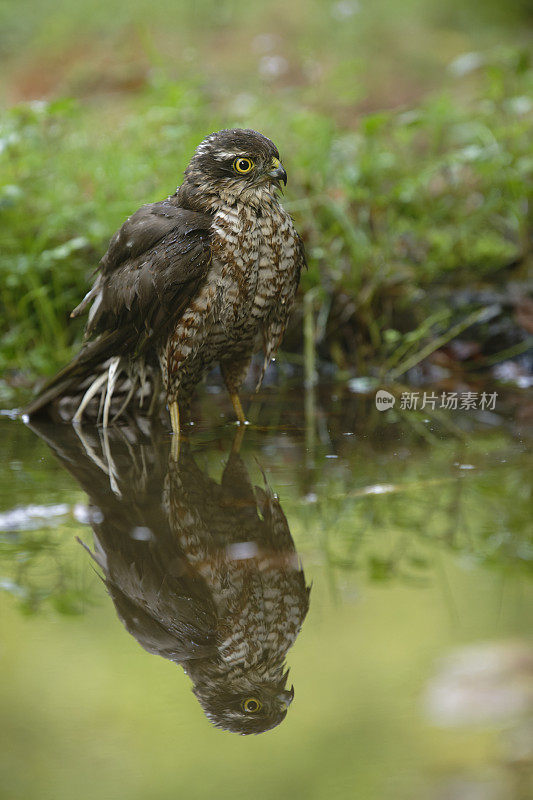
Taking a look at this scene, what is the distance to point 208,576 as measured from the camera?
1.71m

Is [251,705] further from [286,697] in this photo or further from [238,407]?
[238,407]

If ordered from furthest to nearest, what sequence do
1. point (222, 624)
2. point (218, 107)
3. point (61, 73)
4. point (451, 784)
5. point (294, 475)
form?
point (61, 73)
point (218, 107)
point (294, 475)
point (222, 624)
point (451, 784)

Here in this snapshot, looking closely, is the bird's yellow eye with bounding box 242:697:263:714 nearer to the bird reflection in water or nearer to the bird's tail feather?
the bird reflection in water

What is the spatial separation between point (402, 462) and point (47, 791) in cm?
169

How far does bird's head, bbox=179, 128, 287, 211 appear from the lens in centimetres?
280

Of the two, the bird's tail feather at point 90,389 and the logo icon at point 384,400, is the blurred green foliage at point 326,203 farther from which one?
the bird's tail feather at point 90,389

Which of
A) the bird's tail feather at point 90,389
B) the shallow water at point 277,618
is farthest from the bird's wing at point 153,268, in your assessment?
the shallow water at point 277,618

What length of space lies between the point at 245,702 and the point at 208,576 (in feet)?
1.37

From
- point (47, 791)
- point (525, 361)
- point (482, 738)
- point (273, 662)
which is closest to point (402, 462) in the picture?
point (273, 662)

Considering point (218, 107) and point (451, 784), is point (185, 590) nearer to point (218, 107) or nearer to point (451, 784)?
point (451, 784)

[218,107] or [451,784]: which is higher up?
[451,784]

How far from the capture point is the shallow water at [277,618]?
1.13 m

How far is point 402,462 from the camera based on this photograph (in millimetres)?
2590

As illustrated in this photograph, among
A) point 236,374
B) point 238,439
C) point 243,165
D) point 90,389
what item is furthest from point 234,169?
point 90,389
